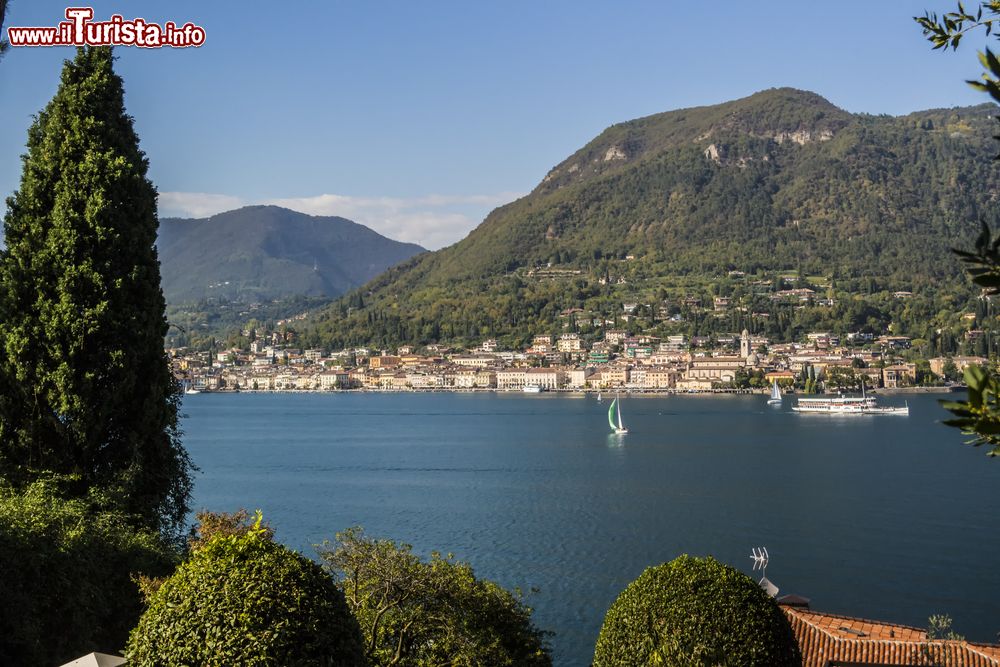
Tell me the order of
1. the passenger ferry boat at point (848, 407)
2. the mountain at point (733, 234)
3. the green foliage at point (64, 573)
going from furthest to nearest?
the mountain at point (733, 234) < the passenger ferry boat at point (848, 407) < the green foliage at point (64, 573)

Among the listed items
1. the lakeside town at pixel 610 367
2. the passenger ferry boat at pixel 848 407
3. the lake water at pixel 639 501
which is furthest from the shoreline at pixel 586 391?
the lake water at pixel 639 501

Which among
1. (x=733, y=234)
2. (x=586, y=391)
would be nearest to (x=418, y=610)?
(x=586, y=391)

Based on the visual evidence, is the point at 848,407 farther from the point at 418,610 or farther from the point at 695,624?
the point at 695,624

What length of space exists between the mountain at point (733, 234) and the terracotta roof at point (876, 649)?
108572 mm

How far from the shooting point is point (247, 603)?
4.34m

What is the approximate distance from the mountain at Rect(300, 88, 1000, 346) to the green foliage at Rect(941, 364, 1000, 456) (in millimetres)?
118580

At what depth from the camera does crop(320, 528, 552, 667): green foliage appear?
7.48m

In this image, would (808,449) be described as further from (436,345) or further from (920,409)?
(436,345)

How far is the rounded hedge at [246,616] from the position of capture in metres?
4.27

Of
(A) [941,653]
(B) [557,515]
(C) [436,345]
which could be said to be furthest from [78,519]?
(C) [436,345]

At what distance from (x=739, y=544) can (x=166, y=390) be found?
18.5 m

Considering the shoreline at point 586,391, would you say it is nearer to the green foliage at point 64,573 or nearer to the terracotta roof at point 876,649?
the terracotta roof at point 876,649

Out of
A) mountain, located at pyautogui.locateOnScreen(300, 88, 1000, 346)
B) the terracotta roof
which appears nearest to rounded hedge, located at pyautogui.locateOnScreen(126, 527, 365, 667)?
the terracotta roof

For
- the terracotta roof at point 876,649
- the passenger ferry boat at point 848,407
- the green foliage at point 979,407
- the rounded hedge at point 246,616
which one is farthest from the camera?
the passenger ferry boat at point 848,407
